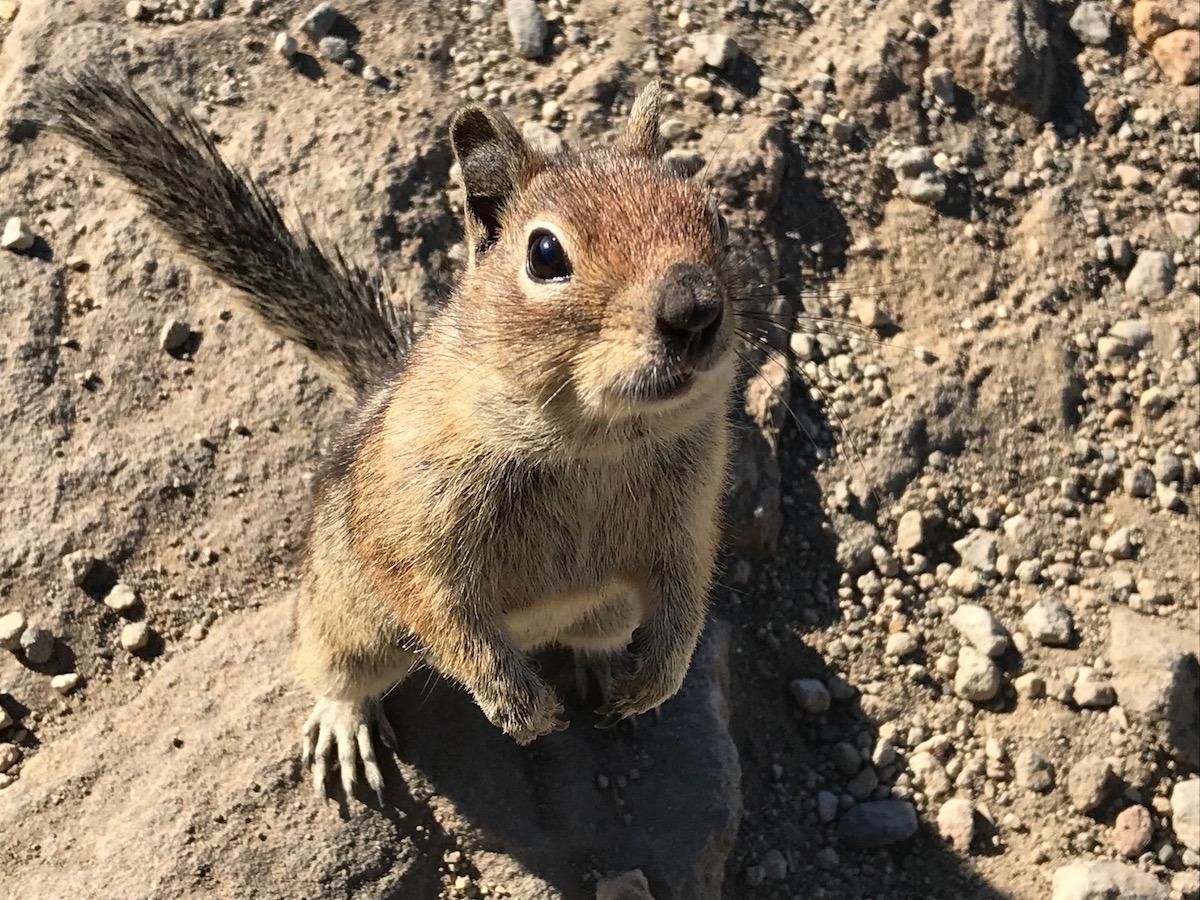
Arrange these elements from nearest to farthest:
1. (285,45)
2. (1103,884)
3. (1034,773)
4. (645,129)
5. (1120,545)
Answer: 1. (645,129)
2. (1103,884)
3. (1034,773)
4. (1120,545)
5. (285,45)

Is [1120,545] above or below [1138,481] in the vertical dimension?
below

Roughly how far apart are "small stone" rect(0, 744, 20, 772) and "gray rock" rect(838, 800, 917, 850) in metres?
3.08

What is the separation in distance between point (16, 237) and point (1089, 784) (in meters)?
4.87

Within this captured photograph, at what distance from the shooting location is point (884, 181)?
6062mm

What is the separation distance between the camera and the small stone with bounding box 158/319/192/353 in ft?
17.6

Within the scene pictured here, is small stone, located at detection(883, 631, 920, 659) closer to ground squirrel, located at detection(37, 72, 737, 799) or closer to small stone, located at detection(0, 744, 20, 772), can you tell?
ground squirrel, located at detection(37, 72, 737, 799)

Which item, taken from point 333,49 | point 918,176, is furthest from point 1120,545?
point 333,49

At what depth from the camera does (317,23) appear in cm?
600

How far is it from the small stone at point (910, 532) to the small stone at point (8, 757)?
352 centimetres

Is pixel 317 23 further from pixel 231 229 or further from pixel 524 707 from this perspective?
pixel 524 707

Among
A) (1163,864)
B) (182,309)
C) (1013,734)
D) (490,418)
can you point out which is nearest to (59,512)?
(182,309)

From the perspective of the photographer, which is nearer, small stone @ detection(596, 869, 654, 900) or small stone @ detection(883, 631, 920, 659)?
small stone @ detection(596, 869, 654, 900)

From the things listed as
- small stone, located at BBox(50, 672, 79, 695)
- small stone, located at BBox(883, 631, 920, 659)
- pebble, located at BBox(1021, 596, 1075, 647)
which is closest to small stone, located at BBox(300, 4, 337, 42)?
small stone, located at BBox(50, 672, 79, 695)

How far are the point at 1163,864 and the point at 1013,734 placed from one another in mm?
719
